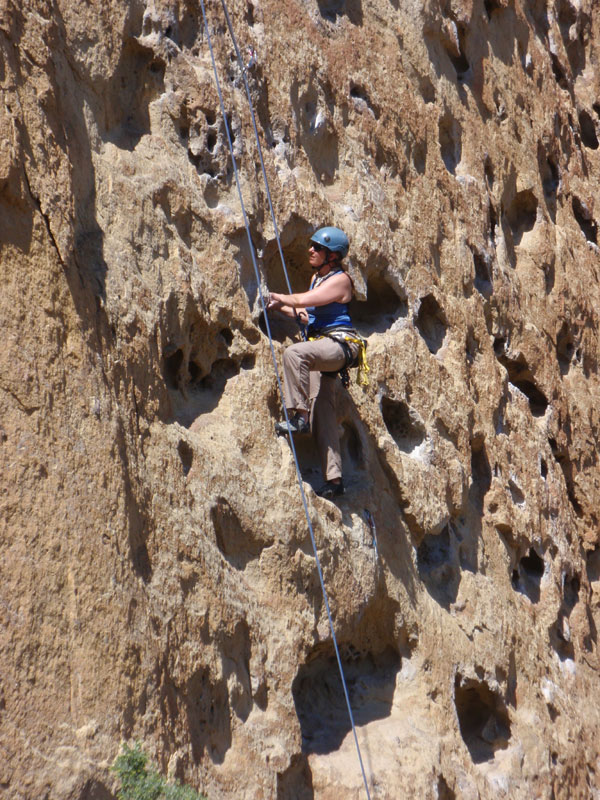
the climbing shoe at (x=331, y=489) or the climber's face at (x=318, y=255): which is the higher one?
the climber's face at (x=318, y=255)

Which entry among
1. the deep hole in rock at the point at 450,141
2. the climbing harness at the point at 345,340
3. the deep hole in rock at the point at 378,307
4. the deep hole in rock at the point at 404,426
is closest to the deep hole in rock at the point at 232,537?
the climbing harness at the point at 345,340

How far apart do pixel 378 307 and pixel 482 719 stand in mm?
2723

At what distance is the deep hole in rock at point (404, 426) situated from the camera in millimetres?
6320

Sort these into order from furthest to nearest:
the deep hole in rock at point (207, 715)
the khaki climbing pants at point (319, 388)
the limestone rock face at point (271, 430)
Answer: the khaki climbing pants at point (319, 388), the deep hole in rock at point (207, 715), the limestone rock face at point (271, 430)

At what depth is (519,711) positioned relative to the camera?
253 inches

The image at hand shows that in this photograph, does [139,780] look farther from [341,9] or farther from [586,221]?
[586,221]

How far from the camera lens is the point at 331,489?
539cm

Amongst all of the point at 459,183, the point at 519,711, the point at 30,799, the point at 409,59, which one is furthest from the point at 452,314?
the point at 30,799

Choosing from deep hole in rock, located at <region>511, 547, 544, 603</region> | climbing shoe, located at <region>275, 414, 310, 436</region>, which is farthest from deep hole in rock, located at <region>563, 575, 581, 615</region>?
climbing shoe, located at <region>275, 414, 310, 436</region>

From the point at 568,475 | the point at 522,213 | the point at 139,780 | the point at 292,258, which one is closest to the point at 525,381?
the point at 568,475

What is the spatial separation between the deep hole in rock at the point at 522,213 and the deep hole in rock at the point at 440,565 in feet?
10.8

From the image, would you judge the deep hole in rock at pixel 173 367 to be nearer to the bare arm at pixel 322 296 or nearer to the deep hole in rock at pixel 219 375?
the deep hole in rock at pixel 219 375

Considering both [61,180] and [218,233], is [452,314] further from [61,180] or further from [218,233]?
[61,180]

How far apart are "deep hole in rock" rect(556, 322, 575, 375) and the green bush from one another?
5.91 metres
